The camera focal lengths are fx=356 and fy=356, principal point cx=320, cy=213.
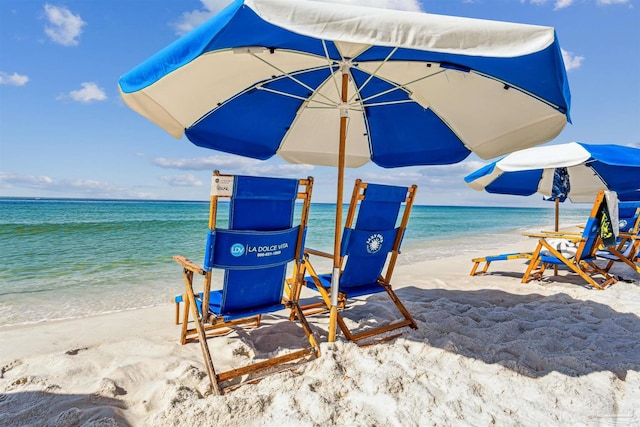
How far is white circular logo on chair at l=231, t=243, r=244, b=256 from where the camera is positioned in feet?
7.42

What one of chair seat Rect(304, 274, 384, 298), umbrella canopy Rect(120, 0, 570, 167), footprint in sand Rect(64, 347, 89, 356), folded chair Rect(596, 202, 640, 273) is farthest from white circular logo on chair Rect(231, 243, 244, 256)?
folded chair Rect(596, 202, 640, 273)

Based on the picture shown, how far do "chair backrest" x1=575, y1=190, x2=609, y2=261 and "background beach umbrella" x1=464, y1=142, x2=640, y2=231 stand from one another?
23.6 inches

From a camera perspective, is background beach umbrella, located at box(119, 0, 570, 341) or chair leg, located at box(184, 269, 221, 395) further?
chair leg, located at box(184, 269, 221, 395)

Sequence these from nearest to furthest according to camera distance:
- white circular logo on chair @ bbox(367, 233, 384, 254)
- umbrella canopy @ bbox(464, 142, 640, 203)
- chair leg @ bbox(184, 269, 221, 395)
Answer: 1. chair leg @ bbox(184, 269, 221, 395)
2. white circular logo on chair @ bbox(367, 233, 384, 254)
3. umbrella canopy @ bbox(464, 142, 640, 203)

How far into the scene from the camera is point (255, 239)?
2328mm

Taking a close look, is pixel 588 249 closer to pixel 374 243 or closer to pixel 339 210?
pixel 374 243

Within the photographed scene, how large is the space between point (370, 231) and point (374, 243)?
4.5 inches

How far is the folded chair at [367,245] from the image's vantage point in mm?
2750

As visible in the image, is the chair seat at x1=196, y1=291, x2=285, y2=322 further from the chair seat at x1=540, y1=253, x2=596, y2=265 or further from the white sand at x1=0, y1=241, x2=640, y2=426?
the chair seat at x1=540, y1=253, x2=596, y2=265

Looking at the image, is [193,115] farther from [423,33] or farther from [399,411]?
[399,411]

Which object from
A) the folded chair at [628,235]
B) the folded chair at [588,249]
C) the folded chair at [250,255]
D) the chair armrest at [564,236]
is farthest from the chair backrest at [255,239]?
the folded chair at [628,235]

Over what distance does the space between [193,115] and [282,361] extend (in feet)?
7.13

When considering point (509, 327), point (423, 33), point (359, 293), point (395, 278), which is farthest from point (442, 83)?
point (395, 278)

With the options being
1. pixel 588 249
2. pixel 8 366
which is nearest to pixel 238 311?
pixel 8 366
